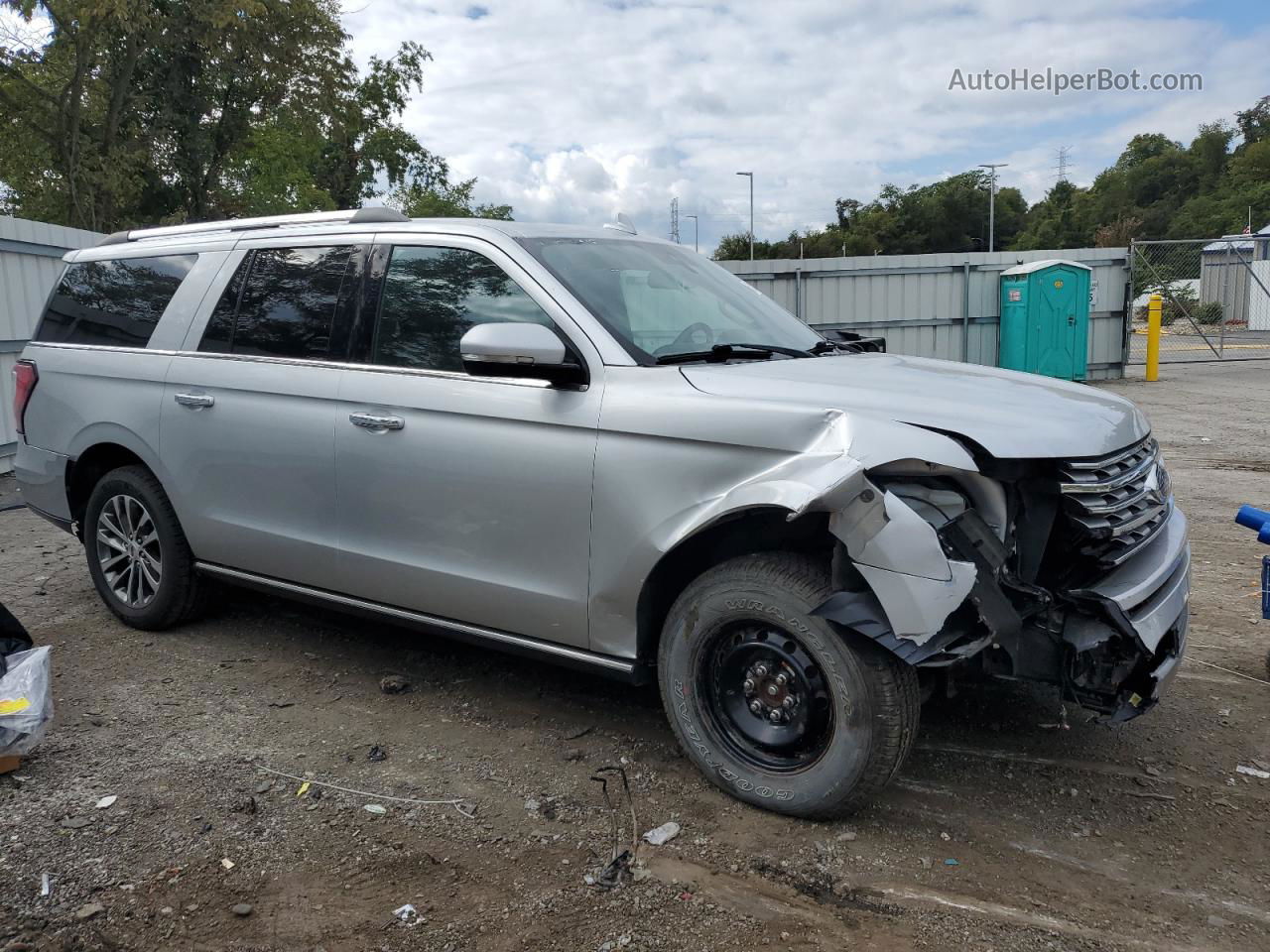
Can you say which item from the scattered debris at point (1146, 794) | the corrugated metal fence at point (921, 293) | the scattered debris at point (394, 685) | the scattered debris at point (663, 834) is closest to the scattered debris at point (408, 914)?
the scattered debris at point (663, 834)

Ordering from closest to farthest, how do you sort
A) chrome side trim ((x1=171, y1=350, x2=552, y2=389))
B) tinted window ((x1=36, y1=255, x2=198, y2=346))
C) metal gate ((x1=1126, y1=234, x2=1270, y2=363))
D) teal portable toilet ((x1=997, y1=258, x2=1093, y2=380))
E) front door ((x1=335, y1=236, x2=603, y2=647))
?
1. front door ((x1=335, y1=236, x2=603, y2=647))
2. chrome side trim ((x1=171, y1=350, x2=552, y2=389))
3. tinted window ((x1=36, y1=255, x2=198, y2=346))
4. teal portable toilet ((x1=997, y1=258, x2=1093, y2=380))
5. metal gate ((x1=1126, y1=234, x2=1270, y2=363))

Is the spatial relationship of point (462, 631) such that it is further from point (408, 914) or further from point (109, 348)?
point (109, 348)

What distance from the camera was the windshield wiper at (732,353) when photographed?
3.51m

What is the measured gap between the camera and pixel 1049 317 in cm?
1672

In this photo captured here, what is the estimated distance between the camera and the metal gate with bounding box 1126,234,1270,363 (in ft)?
64.7

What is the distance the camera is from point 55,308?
17.4 feet

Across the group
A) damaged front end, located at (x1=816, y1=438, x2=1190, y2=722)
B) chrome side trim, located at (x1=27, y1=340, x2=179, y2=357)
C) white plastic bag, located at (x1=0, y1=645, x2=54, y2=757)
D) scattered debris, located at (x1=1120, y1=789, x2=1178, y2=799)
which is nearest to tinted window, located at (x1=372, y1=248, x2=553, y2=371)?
chrome side trim, located at (x1=27, y1=340, x2=179, y2=357)

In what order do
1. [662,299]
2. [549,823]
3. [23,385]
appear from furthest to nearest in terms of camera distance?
[23,385], [662,299], [549,823]

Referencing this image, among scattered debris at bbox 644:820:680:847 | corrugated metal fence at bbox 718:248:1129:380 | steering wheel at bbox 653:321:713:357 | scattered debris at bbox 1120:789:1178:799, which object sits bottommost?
scattered debris at bbox 1120:789:1178:799

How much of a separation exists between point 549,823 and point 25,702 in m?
2.00

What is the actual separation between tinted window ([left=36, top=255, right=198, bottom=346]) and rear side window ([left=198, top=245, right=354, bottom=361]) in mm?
428

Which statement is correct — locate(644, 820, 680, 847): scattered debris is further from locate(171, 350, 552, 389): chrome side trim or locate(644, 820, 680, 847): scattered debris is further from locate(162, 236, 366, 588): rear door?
locate(162, 236, 366, 588): rear door

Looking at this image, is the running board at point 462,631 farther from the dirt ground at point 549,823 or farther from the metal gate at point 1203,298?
the metal gate at point 1203,298

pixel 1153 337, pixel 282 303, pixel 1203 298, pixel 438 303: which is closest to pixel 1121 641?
pixel 438 303
